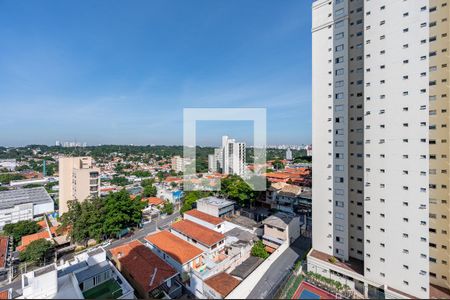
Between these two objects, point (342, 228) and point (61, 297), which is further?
point (342, 228)

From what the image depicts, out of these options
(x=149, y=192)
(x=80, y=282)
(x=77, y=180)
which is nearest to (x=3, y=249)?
(x=77, y=180)

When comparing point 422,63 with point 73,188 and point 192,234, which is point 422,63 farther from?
point 73,188

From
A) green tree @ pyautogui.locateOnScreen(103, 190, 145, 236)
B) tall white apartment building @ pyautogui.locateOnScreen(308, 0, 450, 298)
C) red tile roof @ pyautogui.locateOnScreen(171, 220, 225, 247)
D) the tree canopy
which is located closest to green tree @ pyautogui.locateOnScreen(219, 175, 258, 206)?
the tree canopy

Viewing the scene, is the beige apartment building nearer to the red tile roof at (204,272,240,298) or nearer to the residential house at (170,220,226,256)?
the residential house at (170,220,226,256)

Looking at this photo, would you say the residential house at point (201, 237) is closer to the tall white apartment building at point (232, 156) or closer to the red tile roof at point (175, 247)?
the red tile roof at point (175, 247)

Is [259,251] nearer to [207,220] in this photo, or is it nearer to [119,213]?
[207,220]

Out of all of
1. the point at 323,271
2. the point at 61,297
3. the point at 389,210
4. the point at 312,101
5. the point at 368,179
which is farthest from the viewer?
the point at 312,101

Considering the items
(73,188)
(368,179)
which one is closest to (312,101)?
(368,179)
